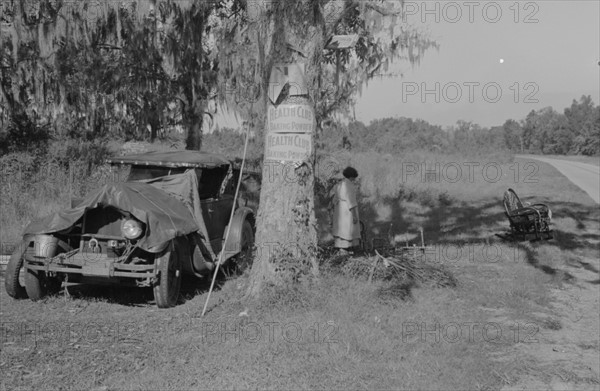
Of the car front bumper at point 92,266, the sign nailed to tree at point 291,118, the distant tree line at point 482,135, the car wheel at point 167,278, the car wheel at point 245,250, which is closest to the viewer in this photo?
the car front bumper at point 92,266

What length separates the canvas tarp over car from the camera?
22.8ft

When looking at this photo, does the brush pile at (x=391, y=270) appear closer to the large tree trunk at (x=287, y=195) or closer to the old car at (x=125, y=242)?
the large tree trunk at (x=287, y=195)

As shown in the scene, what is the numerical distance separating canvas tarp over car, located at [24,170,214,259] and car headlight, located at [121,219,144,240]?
124 millimetres

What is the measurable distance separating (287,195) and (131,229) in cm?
194

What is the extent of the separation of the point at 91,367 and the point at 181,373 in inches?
31.9

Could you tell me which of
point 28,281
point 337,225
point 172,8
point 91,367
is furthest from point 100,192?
point 172,8

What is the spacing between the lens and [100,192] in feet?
23.6

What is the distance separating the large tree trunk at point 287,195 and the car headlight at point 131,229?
4.76ft


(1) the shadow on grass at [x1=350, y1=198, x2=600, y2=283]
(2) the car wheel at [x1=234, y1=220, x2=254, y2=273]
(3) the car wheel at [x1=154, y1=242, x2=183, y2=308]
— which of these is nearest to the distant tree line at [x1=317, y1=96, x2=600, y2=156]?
(1) the shadow on grass at [x1=350, y1=198, x2=600, y2=283]

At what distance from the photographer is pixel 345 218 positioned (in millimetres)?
8867

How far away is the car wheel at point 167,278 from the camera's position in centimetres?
703

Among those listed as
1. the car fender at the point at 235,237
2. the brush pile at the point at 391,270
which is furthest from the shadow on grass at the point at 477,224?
the car fender at the point at 235,237

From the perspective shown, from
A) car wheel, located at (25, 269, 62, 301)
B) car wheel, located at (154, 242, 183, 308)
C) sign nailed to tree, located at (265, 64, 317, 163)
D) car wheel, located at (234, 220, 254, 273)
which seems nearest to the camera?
car wheel, located at (154, 242, 183, 308)

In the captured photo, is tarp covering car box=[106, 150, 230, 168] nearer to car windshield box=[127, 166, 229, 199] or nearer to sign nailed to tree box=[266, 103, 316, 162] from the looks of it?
car windshield box=[127, 166, 229, 199]
